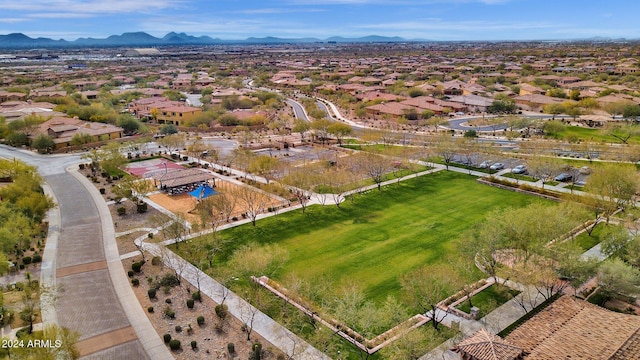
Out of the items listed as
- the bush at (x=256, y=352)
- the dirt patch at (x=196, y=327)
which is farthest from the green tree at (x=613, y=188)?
the bush at (x=256, y=352)

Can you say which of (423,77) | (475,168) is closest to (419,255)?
(475,168)

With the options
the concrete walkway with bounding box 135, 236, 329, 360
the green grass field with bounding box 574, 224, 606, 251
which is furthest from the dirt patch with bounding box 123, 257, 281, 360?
the green grass field with bounding box 574, 224, 606, 251

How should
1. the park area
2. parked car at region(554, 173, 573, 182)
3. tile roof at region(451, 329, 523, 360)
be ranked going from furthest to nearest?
parked car at region(554, 173, 573, 182), the park area, tile roof at region(451, 329, 523, 360)

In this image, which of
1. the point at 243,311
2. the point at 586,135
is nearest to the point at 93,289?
the point at 243,311

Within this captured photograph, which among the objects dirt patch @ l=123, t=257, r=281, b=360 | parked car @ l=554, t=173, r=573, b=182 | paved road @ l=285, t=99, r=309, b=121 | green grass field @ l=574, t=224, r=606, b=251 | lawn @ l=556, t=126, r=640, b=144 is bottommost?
dirt patch @ l=123, t=257, r=281, b=360

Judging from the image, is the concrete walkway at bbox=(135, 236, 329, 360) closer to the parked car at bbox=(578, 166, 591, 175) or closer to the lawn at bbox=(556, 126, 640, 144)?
the parked car at bbox=(578, 166, 591, 175)

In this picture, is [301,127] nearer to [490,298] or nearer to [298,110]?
[298,110]

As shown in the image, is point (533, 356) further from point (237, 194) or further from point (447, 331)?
point (237, 194)
